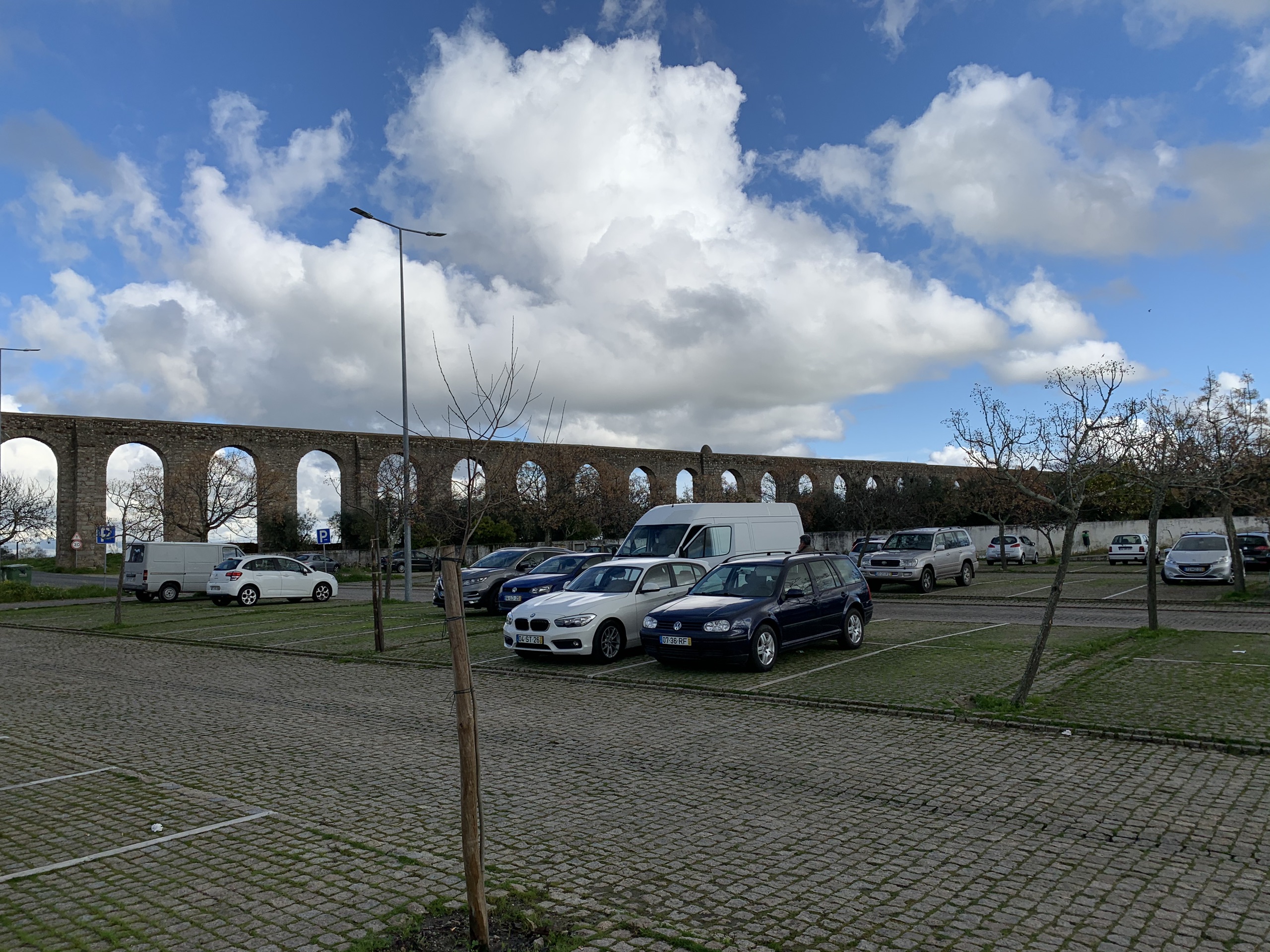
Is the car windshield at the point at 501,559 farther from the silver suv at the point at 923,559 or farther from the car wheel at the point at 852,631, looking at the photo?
the car wheel at the point at 852,631

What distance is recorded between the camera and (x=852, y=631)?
13.6 m

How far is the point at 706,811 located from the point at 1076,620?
14.1 m

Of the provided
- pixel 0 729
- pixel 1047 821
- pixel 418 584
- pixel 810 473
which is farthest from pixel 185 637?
pixel 810 473

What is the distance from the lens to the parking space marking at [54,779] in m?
6.84

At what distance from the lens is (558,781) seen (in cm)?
665

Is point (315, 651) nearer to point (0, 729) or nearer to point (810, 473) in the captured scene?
point (0, 729)

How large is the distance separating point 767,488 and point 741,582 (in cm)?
5806

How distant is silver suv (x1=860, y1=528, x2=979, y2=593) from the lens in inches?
1028

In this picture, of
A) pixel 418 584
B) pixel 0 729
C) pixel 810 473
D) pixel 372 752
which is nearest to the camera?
pixel 372 752

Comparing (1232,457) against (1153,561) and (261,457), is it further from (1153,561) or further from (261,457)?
(261,457)

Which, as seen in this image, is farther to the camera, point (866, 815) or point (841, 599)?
point (841, 599)

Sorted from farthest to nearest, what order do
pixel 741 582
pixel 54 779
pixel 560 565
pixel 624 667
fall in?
pixel 560 565
pixel 741 582
pixel 624 667
pixel 54 779

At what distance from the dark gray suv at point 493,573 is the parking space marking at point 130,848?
14.6m

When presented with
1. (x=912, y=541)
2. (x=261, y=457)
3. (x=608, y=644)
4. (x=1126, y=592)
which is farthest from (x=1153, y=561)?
(x=261, y=457)
